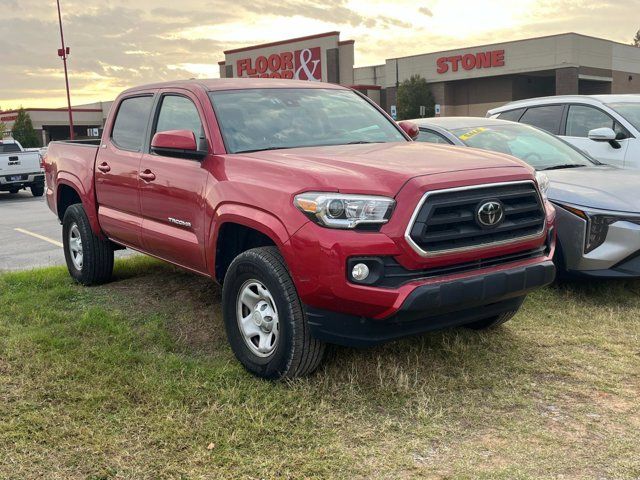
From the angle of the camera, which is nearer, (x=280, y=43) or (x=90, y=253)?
(x=90, y=253)

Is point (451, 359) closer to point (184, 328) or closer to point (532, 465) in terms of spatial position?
point (532, 465)

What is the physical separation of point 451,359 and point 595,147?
5.04 meters

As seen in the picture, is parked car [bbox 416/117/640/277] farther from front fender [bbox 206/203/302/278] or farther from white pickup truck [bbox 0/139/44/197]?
white pickup truck [bbox 0/139/44/197]

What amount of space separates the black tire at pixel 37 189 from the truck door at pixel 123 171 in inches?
641

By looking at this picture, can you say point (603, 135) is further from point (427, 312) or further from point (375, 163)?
point (427, 312)

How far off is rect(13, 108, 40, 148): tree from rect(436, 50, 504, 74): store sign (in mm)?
35207

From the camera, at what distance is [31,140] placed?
59.0 meters

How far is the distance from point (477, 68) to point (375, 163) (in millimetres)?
50300

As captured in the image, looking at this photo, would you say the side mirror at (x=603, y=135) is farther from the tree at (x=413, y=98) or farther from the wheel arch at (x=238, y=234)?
the tree at (x=413, y=98)

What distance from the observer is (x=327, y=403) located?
149 inches

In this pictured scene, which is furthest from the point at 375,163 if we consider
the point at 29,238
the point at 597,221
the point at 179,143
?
the point at 29,238

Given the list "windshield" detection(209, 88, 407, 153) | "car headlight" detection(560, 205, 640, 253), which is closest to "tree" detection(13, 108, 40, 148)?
"windshield" detection(209, 88, 407, 153)

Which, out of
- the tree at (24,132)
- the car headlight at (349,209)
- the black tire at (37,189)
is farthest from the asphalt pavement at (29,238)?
the tree at (24,132)

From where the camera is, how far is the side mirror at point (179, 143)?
439cm
